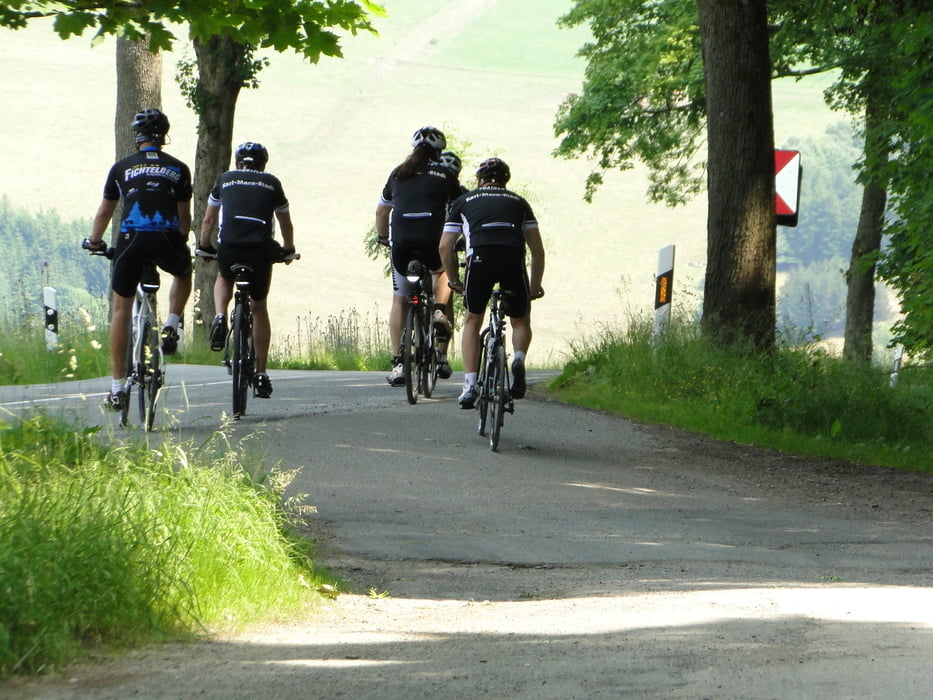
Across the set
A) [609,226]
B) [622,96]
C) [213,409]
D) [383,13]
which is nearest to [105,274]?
[609,226]

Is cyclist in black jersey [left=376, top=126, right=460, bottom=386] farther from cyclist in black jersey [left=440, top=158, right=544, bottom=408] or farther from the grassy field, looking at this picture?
the grassy field

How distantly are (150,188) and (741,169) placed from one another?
6.75 metres

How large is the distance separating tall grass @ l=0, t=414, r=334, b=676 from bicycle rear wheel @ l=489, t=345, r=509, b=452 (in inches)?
139

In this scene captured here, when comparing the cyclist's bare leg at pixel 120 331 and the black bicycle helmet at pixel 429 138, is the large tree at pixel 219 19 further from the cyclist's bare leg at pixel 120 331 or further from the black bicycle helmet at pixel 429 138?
the black bicycle helmet at pixel 429 138

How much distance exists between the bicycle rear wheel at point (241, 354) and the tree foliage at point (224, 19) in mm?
4771

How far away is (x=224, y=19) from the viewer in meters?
5.42

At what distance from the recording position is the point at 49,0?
5.32 m

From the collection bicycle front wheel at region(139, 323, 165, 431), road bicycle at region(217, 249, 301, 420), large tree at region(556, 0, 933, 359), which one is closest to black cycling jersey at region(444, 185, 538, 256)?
road bicycle at region(217, 249, 301, 420)

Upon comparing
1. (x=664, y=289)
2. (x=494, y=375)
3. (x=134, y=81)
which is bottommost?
(x=494, y=375)

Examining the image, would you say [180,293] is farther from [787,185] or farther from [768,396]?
[787,185]

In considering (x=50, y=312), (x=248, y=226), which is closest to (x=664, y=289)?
(x=248, y=226)

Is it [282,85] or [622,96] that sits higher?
[282,85]

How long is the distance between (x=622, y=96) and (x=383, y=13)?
24.6 metres

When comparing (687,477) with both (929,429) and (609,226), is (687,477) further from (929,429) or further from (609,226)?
(609,226)
